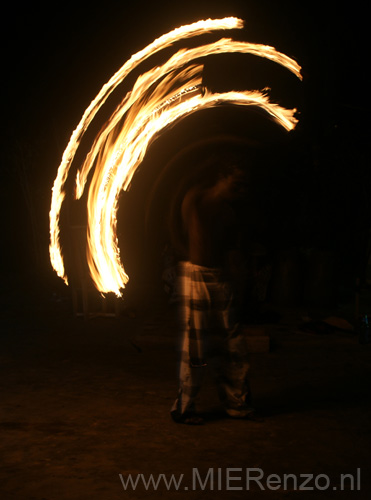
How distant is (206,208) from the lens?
508cm

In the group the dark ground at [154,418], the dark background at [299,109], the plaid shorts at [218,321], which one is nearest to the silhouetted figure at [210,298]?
the plaid shorts at [218,321]

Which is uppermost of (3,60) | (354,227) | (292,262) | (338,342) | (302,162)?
(3,60)

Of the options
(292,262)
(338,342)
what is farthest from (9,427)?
(292,262)

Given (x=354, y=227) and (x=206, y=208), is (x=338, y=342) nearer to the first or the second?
(x=206, y=208)

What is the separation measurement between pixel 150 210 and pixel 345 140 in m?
3.63

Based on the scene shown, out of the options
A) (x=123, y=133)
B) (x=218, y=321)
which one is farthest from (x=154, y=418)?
(x=123, y=133)

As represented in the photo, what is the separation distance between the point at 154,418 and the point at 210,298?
3.51ft

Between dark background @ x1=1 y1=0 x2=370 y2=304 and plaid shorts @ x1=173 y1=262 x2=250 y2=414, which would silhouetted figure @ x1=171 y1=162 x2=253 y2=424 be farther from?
dark background @ x1=1 y1=0 x2=370 y2=304

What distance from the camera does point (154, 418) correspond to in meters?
5.15

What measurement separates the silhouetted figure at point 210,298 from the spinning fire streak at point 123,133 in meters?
2.48

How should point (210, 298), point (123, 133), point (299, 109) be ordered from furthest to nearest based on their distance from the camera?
point (299, 109), point (123, 133), point (210, 298)

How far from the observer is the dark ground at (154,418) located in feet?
13.2

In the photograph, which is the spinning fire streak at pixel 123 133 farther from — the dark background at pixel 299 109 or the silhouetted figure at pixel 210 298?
the silhouetted figure at pixel 210 298

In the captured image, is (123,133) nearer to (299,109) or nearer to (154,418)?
(299,109)
